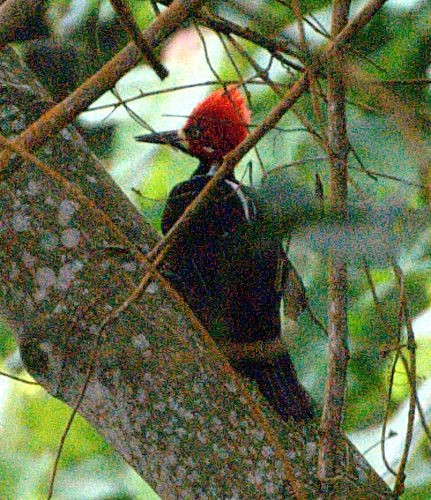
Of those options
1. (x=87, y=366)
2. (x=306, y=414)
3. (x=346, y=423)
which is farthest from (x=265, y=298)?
(x=346, y=423)

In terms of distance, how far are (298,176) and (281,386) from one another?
0.53 meters

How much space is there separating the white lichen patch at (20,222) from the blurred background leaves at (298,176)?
0.80 feet

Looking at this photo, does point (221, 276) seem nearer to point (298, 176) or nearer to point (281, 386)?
point (281, 386)

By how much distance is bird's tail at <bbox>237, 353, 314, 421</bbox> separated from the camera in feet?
6.17

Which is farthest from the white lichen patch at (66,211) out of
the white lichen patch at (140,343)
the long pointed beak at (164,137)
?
the long pointed beak at (164,137)

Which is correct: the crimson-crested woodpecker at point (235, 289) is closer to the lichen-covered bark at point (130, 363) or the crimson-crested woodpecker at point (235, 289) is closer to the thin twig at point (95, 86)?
the lichen-covered bark at point (130, 363)

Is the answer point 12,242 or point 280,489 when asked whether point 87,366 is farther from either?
point 280,489

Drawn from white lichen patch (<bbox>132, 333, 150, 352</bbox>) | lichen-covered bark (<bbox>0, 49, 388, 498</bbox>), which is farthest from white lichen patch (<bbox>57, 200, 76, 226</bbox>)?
white lichen patch (<bbox>132, 333, 150, 352</bbox>)

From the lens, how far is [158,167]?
9.48 feet

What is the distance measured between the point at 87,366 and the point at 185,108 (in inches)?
45.3

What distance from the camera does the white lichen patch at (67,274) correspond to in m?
1.79

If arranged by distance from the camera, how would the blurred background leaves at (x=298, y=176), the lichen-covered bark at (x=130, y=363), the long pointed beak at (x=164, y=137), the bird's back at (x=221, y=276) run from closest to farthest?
the blurred background leaves at (x=298, y=176) < the lichen-covered bark at (x=130, y=363) < the bird's back at (x=221, y=276) < the long pointed beak at (x=164, y=137)

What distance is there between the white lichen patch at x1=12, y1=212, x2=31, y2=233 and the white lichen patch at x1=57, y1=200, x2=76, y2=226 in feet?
0.18

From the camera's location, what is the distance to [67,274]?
1.79 meters
